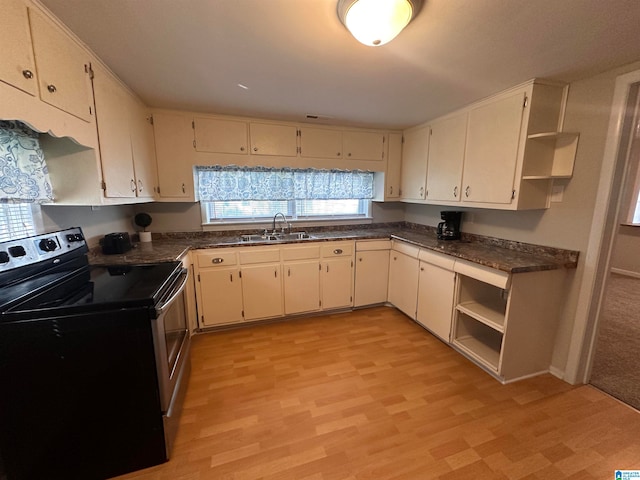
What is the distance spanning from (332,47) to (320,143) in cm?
160

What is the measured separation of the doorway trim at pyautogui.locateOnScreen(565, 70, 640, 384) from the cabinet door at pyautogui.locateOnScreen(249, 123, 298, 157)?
8.34ft

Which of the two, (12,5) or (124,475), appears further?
(124,475)

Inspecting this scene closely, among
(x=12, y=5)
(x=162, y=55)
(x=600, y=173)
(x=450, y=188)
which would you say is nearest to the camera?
(x=12, y=5)

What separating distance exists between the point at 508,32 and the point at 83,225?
115 inches

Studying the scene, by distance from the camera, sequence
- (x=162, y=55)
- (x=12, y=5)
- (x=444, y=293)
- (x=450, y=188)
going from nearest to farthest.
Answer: (x=12, y=5)
(x=162, y=55)
(x=444, y=293)
(x=450, y=188)

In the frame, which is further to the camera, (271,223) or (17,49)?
(271,223)

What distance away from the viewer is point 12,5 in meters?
1.05

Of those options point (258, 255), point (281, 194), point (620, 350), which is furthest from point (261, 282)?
point (620, 350)

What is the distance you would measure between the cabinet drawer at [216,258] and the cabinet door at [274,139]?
1.11m

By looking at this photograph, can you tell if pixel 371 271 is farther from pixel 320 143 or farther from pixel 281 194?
pixel 320 143

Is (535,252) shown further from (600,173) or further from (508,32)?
(508,32)

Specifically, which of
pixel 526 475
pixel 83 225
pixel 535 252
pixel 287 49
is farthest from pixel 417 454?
pixel 83 225

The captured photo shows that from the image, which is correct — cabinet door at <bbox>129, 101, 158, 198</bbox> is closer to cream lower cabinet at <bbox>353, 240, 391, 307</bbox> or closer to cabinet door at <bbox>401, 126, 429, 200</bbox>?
cream lower cabinet at <bbox>353, 240, 391, 307</bbox>

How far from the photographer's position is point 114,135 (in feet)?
6.06
